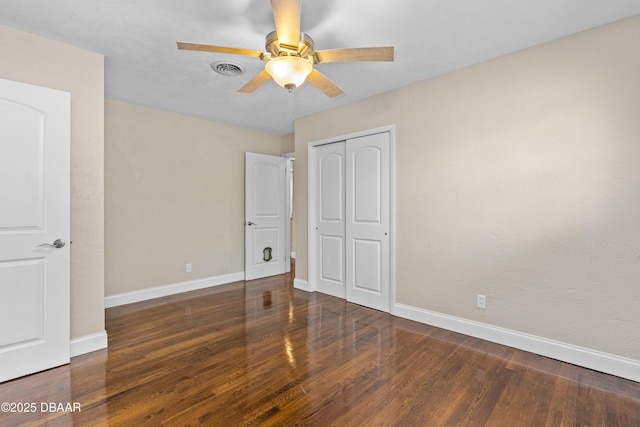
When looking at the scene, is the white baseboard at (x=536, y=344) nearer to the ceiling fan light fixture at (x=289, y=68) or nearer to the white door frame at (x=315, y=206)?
the white door frame at (x=315, y=206)

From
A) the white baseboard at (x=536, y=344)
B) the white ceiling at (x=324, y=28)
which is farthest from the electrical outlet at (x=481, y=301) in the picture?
the white ceiling at (x=324, y=28)

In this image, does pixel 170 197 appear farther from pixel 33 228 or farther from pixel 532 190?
pixel 532 190

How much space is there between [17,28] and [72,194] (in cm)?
123

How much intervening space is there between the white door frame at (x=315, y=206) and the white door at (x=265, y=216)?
1.08m

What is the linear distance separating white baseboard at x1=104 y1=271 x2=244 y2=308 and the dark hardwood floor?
609 millimetres

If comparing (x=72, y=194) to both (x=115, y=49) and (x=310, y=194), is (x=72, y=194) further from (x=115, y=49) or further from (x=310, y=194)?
(x=310, y=194)

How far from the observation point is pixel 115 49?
2428 millimetres

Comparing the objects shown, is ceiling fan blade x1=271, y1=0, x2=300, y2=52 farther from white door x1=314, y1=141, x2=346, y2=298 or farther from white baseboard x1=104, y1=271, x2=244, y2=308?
white baseboard x1=104, y1=271, x2=244, y2=308

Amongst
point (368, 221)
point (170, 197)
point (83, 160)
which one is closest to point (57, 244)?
point (83, 160)

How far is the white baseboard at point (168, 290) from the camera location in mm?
3613

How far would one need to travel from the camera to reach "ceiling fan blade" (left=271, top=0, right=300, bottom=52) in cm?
151

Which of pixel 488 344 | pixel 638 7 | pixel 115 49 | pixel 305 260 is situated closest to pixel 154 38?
pixel 115 49

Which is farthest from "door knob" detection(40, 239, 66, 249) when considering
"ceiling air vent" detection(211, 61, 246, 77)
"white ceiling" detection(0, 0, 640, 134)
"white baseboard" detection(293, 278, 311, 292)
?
"white baseboard" detection(293, 278, 311, 292)

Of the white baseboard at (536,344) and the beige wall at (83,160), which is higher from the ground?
the beige wall at (83,160)
